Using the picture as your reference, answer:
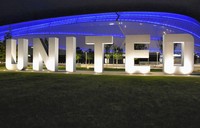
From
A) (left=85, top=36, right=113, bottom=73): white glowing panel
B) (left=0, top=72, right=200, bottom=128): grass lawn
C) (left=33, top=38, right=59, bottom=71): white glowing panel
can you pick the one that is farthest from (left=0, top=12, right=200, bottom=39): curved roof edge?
(left=0, top=72, right=200, bottom=128): grass lawn

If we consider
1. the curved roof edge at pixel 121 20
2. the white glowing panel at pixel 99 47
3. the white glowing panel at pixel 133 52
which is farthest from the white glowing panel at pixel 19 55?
the curved roof edge at pixel 121 20

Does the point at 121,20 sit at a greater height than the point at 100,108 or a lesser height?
greater

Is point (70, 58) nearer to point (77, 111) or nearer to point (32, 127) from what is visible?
point (77, 111)

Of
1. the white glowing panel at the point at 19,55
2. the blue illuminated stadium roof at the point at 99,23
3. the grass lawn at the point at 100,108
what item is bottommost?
the grass lawn at the point at 100,108

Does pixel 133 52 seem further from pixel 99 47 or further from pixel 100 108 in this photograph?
pixel 100 108

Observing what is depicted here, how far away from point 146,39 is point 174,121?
12427mm

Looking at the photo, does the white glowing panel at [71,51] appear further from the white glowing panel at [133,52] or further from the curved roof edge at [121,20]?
the curved roof edge at [121,20]

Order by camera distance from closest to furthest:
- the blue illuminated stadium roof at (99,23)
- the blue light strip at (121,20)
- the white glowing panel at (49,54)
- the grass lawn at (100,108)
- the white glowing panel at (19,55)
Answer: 1. the grass lawn at (100,108)
2. the white glowing panel at (49,54)
3. the white glowing panel at (19,55)
4. the blue light strip at (121,20)
5. the blue illuminated stadium roof at (99,23)

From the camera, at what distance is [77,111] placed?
7.48 m

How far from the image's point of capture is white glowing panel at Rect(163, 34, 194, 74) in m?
17.8

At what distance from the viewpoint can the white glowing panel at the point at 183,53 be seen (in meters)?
17.8

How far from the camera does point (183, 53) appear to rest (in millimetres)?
17953

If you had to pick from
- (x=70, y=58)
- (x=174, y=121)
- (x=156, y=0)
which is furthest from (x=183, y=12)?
(x=174, y=121)

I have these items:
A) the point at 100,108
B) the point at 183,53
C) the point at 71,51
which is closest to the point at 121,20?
the point at 71,51
